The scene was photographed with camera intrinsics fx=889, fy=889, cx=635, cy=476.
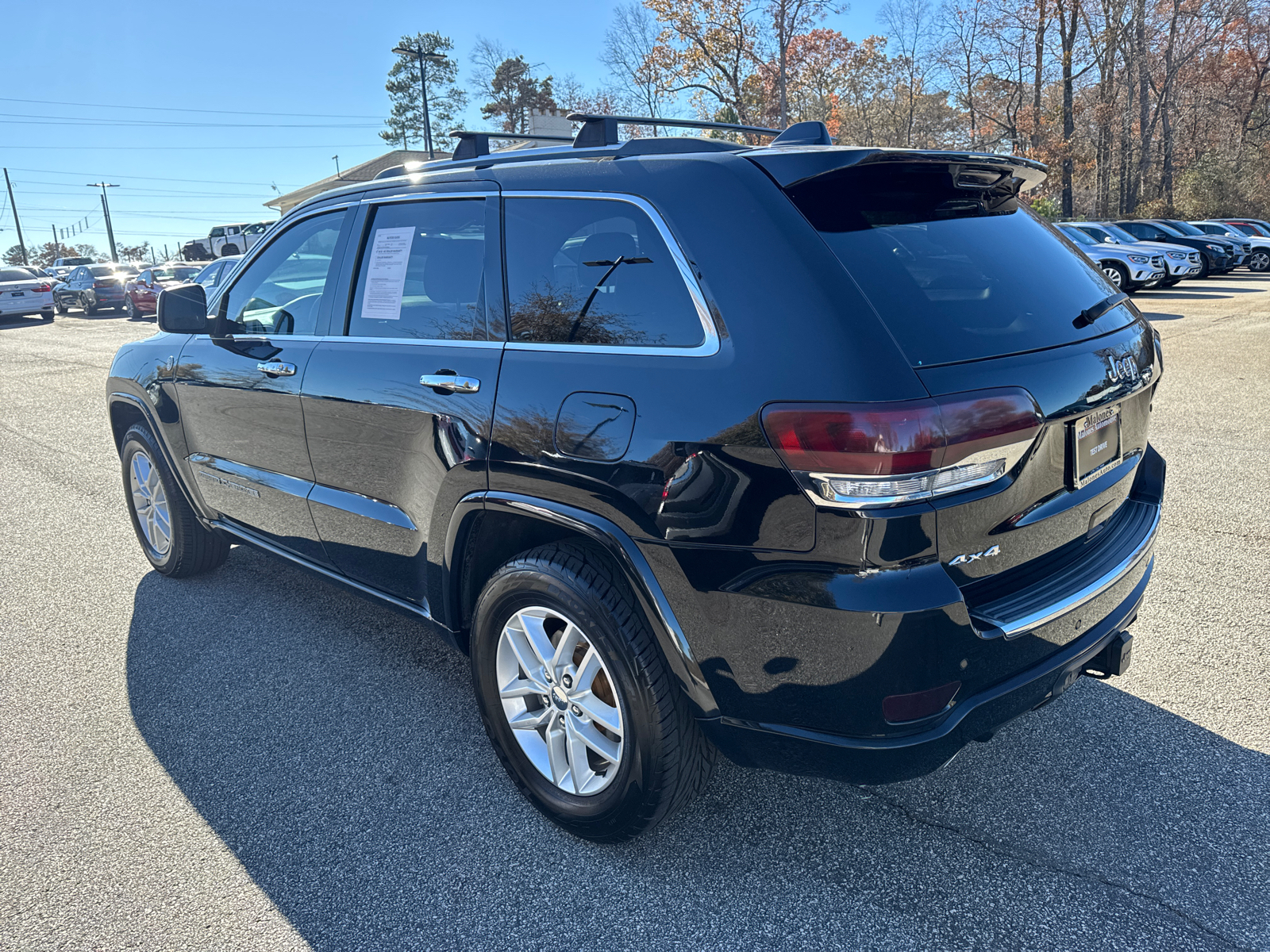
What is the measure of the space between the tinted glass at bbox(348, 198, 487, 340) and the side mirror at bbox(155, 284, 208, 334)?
1.10m

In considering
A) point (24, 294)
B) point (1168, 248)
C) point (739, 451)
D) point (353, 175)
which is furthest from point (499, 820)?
point (353, 175)

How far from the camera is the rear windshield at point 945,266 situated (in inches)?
81.7

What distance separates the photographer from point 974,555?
80.1 inches

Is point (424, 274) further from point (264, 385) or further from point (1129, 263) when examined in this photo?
point (1129, 263)

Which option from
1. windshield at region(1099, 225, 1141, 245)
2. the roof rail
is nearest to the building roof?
windshield at region(1099, 225, 1141, 245)

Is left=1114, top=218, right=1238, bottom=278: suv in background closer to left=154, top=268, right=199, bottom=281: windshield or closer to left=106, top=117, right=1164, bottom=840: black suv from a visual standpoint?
left=106, top=117, right=1164, bottom=840: black suv

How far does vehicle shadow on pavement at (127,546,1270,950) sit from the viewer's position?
225 centimetres

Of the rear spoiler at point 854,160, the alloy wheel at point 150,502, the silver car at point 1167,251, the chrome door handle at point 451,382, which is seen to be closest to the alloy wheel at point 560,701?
the chrome door handle at point 451,382

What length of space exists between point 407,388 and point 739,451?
4.28ft

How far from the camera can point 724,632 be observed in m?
2.12

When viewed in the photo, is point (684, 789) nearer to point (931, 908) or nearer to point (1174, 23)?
A: point (931, 908)

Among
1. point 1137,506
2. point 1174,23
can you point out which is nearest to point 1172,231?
point 1174,23

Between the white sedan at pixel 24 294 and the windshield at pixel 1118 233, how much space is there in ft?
96.4

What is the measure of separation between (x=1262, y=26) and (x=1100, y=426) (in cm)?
5617
